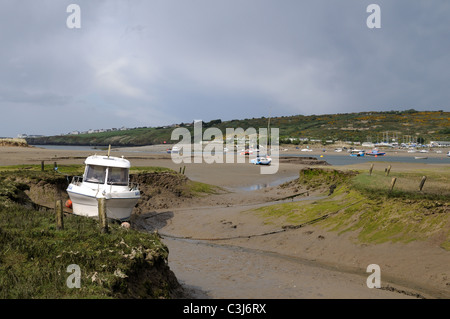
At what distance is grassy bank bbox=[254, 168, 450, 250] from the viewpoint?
51.9ft

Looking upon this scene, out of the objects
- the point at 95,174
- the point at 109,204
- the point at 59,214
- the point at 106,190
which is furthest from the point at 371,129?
the point at 59,214

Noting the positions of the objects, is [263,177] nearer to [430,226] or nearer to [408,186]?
[408,186]

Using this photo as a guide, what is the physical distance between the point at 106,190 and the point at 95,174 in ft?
5.22

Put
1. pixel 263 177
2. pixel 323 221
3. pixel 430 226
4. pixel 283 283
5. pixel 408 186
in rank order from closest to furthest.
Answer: pixel 283 283 → pixel 430 226 → pixel 323 221 → pixel 408 186 → pixel 263 177

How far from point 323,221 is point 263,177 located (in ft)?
105

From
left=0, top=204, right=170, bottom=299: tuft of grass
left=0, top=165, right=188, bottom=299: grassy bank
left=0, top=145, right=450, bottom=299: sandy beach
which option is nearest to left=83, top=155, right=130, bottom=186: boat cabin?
left=0, top=145, right=450, bottom=299: sandy beach

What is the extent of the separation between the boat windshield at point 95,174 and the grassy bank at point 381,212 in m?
9.28

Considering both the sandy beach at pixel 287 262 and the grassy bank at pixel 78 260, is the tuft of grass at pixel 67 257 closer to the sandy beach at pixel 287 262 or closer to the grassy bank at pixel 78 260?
the grassy bank at pixel 78 260

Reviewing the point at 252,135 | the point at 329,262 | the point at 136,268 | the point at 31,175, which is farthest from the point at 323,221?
the point at 252,135

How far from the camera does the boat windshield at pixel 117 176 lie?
21631 mm

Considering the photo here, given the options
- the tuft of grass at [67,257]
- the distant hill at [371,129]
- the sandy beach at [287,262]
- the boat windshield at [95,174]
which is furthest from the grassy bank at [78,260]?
the distant hill at [371,129]

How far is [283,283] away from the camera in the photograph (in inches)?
513

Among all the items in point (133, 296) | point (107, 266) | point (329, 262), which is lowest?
point (329, 262)

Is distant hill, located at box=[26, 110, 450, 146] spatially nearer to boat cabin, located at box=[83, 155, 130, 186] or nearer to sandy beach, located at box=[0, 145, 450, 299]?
sandy beach, located at box=[0, 145, 450, 299]
